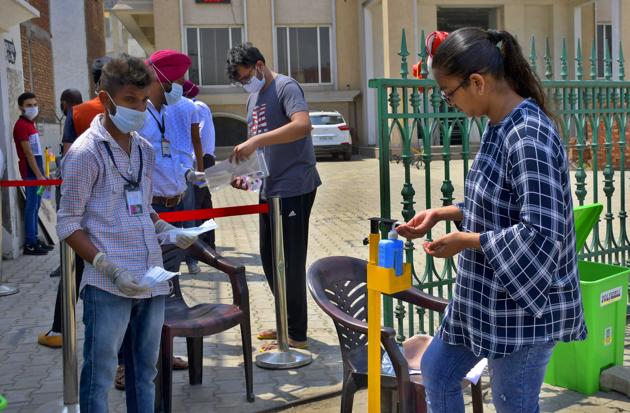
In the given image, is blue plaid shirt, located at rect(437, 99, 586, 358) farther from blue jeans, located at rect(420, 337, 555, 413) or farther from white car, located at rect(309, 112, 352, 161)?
white car, located at rect(309, 112, 352, 161)

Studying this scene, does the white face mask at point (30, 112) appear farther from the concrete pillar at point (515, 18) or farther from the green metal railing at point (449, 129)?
the concrete pillar at point (515, 18)

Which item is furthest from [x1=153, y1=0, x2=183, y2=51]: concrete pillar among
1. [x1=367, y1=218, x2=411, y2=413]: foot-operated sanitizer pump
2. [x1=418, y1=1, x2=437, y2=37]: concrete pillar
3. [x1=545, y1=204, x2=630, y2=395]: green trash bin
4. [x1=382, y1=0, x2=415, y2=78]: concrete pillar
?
[x1=367, y1=218, x2=411, y2=413]: foot-operated sanitizer pump

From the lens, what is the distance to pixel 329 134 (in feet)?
77.5

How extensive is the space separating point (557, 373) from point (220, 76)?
83.6 ft

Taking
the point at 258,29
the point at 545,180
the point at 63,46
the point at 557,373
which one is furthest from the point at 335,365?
the point at 258,29

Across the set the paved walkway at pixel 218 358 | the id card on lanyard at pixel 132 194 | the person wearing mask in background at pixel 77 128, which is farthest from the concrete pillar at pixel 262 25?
the id card on lanyard at pixel 132 194

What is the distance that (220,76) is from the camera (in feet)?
93.9

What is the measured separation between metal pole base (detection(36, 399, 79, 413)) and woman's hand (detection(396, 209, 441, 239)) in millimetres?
2200

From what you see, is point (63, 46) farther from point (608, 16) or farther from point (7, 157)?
point (608, 16)

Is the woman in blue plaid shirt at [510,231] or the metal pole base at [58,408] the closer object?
the woman in blue plaid shirt at [510,231]

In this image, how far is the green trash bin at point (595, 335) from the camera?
416 centimetres

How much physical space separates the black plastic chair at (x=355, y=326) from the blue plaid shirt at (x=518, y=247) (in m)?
0.50

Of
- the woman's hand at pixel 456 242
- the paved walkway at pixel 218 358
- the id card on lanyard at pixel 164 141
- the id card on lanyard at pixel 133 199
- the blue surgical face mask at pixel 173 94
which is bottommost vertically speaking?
the paved walkway at pixel 218 358

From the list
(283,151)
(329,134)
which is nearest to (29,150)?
(283,151)
